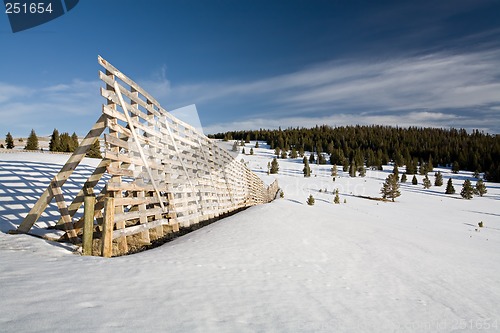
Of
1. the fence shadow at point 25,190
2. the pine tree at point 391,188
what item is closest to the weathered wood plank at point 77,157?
the fence shadow at point 25,190

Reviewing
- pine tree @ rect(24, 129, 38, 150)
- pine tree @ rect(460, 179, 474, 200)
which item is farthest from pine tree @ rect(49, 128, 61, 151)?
pine tree @ rect(460, 179, 474, 200)

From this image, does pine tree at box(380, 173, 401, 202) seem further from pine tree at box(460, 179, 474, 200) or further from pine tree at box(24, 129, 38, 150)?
pine tree at box(24, 129, 38, 150)

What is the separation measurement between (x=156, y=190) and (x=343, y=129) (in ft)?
525

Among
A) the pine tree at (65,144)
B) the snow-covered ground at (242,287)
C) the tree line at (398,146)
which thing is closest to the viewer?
the snow-covered ground at (242,287)

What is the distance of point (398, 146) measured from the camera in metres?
117

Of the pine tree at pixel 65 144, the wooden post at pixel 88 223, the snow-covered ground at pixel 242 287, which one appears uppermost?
the pine tree at pixel 65 144

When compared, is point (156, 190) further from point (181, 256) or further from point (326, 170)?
point (326, 170)

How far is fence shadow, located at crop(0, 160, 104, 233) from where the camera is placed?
690 centimetres

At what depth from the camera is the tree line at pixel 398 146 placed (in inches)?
3297

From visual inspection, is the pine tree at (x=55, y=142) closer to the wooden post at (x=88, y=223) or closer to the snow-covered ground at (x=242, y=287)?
the snow-covered ground at (x=242, y=287)

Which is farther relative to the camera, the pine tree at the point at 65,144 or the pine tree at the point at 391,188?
the pine tree at the point at 65,144

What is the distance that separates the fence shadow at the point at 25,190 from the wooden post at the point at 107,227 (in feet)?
7.08

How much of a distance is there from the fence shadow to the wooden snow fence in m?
1.31

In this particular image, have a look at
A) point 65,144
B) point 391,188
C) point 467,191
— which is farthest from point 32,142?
point 467,191
